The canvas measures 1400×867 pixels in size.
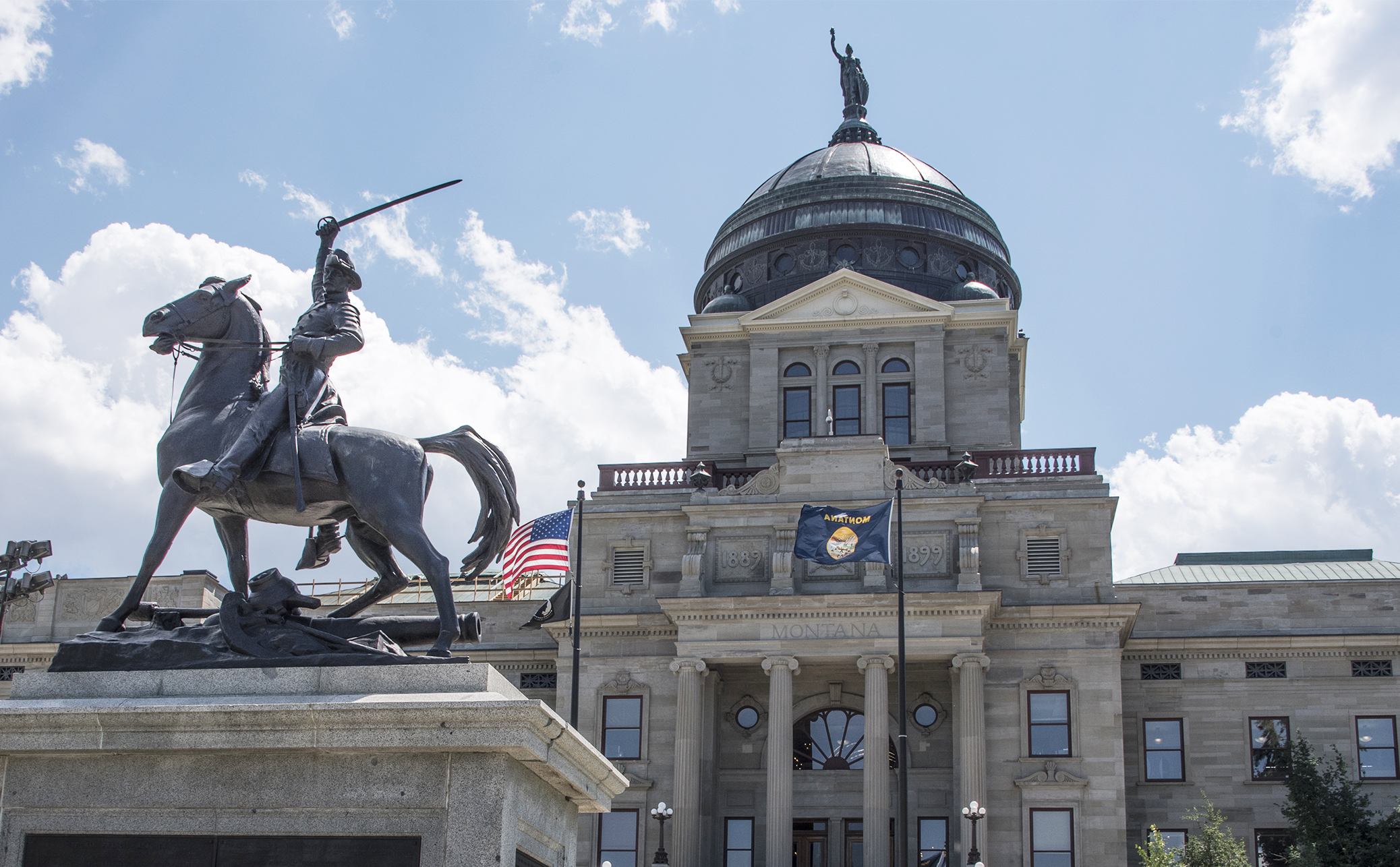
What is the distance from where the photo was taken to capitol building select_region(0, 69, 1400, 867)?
44.6 meters

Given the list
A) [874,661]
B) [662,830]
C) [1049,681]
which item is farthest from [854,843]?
[1049,681]

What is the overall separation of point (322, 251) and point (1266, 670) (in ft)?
136

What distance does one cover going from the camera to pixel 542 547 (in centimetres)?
4641

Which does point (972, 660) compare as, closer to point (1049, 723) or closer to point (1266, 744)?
point (1049, 723)

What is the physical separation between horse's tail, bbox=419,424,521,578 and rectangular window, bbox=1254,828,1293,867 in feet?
128

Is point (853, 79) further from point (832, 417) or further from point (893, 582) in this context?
point (893, 582)

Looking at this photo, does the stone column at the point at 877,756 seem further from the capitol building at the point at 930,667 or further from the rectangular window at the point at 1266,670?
the rectangular window at the point at 1266,670

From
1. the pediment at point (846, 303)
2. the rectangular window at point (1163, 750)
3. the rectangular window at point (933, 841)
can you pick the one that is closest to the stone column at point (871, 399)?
the pediment at point (846, 303)

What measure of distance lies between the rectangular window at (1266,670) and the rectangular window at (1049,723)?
7206 millimetres

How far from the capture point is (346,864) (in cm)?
1063

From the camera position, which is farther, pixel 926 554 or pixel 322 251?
pixel 926 554

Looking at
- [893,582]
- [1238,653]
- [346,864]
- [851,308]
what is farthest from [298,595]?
[851,308]

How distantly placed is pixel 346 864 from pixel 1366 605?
4534 cm

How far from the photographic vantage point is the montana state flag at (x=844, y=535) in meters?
41.3
